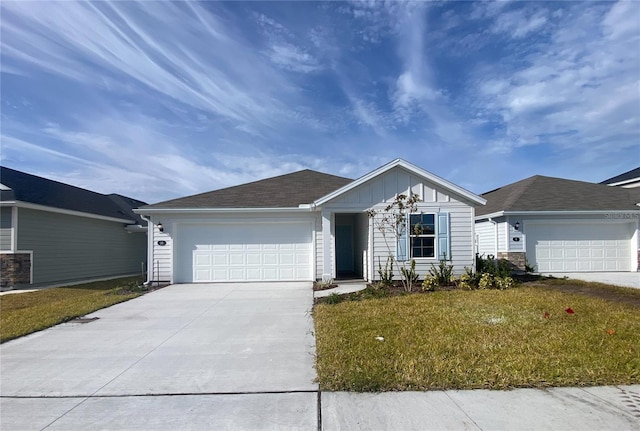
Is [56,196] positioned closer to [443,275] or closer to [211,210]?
[211,210]

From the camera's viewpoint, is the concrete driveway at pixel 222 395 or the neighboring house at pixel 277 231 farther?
the neighboring house at pixel 277 231

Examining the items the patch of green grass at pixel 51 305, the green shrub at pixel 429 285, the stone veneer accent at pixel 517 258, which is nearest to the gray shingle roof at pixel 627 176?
the stone veneer accent at pixel 517 258

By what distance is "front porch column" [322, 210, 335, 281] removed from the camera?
39.9 ft

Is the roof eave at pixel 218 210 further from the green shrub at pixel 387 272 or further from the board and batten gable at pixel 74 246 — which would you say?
the board and batten gable at pixel 74 246

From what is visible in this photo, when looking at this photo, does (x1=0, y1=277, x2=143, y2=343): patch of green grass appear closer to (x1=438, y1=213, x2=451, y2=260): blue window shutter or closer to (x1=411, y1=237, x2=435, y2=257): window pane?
(x1=411, y1=237, x2=435, y2=257): window pane

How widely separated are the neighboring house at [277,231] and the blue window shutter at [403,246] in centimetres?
36

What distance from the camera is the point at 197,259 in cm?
1321

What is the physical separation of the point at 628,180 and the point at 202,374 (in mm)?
22799

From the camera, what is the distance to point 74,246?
1558cm

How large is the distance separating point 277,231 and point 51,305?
6694 mm

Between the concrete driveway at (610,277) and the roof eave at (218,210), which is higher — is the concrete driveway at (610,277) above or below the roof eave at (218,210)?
below

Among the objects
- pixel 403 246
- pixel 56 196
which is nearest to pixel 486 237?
pixel 403 246

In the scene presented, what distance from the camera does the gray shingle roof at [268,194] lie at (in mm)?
13102

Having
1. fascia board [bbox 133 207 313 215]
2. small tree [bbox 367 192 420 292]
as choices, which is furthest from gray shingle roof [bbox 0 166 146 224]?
small tree [bbox 367 192 420 292]
